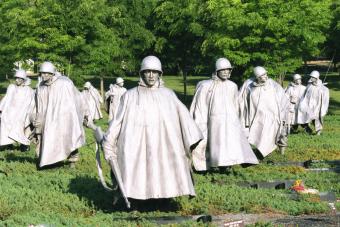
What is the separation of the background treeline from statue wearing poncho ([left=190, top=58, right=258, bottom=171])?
21.7 meters

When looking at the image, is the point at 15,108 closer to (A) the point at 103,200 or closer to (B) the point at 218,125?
(B) the point at 218,125

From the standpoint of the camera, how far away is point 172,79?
230ft

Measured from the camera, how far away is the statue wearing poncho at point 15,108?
20219mm

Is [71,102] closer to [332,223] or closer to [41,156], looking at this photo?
[41,156]

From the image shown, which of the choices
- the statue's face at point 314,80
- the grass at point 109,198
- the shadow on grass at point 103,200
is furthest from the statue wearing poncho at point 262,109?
the statue's face at point 314,80

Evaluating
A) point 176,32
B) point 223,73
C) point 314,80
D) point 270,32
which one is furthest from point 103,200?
point 176,32

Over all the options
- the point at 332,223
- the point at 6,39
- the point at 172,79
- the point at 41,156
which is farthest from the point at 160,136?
the point at 172,79

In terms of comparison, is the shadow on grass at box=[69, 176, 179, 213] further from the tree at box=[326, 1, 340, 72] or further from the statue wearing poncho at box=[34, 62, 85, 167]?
the tree at box=[326, 1, 340, 72]

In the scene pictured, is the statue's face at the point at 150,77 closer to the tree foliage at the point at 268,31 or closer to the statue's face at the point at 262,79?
the statue's face at the point at 262,79

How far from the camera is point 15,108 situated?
20688mm

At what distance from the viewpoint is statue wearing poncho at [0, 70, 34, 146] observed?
2022cm

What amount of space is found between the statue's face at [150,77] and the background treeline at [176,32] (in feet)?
87.3

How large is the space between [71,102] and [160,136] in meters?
5.94

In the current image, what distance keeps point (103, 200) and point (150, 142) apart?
6.16 ft
